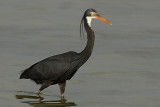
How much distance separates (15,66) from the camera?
67.2 ft

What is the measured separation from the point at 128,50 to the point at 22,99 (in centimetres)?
732

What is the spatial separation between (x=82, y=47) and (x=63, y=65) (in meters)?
6.73

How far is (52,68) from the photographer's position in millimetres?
17422

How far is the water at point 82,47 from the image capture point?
675 inches

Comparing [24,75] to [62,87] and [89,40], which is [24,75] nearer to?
[62,87]

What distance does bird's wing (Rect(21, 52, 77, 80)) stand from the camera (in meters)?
17.2

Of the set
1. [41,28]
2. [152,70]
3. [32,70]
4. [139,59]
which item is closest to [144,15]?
[41,28]

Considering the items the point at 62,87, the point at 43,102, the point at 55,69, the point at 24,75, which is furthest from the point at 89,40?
the point at 24,75

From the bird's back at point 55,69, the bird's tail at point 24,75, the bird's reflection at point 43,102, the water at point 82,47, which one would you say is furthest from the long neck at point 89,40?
the bird's tail at point 24,75

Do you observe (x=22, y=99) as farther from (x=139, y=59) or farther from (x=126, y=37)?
(x=126, y=37)

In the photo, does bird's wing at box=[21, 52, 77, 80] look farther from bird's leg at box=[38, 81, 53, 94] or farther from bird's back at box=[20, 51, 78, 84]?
bird's leg at box=[38, 81, 53, 94]

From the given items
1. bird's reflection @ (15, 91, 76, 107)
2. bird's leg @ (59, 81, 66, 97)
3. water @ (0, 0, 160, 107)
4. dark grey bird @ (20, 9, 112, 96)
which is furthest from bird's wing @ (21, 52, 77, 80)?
bird's reflection @ (15, 91, 76, 107)

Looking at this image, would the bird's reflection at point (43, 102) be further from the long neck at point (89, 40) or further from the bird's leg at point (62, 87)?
the long neck at point (89, 40)

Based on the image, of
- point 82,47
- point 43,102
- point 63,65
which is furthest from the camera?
Answer: point 82,47
